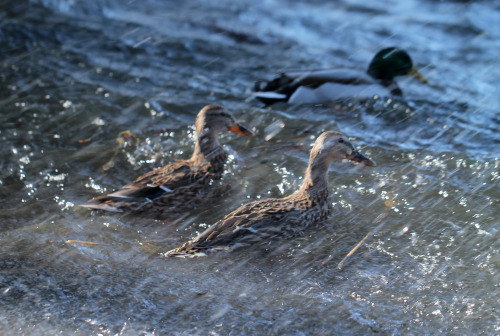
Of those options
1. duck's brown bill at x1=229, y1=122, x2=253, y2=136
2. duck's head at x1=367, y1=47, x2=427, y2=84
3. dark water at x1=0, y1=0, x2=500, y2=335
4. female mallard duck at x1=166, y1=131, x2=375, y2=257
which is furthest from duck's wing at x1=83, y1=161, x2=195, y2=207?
duck's head at x1=367, y1=47, x2=427, y2=84

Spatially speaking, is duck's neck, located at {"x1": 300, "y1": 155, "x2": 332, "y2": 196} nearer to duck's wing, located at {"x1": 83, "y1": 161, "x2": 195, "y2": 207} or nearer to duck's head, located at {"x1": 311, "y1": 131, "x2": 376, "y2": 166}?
duck's head, located at {"x1": 311, "y1": 131, "x2": 376, "y2": 166}

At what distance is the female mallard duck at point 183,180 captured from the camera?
448 centimetres

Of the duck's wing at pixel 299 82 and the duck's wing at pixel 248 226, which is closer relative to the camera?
the duck's wing at pixel 248 226

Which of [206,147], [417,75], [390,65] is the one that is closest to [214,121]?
[206,147]

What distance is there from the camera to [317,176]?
456 centimetres

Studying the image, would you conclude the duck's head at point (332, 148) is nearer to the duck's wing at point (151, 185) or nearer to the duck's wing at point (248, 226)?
the duck's wing at point (248, 226)

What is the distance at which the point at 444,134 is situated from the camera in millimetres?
5598

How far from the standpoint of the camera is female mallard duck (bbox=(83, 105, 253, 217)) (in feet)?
14.7

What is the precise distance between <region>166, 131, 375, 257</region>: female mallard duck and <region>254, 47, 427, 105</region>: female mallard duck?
184 centimetres

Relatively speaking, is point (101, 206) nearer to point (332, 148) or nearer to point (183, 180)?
point (183, 180)

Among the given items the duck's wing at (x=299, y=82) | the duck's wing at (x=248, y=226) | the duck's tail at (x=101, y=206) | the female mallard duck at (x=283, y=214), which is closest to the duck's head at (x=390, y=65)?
the duck's wing at (x=299, y=82)

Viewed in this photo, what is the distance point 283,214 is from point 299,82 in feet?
8.88

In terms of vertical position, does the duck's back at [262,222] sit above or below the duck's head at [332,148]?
below

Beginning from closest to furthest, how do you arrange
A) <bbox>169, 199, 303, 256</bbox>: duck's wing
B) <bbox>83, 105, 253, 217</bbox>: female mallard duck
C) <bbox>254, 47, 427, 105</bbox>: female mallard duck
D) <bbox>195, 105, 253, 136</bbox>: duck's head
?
<bbox>169, 199, 303, 256</bbox>: duck's wing → <bbox>83, 105, 253, 217</bbox>: female mallard duck → <bbox>195, 105, 253, 136</bbox>: duck's head → <bbox>254, 47, 427, 105</bbox>: female mallard duck
